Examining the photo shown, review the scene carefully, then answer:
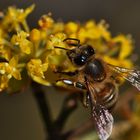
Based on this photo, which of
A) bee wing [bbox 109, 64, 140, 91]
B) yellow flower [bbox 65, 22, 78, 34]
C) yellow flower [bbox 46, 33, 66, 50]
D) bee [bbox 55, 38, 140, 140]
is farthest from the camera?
yellow flower [bbox 65, 22, 78, 34]

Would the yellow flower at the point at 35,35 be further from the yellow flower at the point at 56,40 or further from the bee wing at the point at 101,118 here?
the bee wing at the point at 101,118

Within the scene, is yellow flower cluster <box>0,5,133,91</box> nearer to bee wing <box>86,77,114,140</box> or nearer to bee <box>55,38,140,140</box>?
bee <box>55,38,140,140</box>

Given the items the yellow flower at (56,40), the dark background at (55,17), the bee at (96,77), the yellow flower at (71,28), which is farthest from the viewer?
the dark background at (55,17)

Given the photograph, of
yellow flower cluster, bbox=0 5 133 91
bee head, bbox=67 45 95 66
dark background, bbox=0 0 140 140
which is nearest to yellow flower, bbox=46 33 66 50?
yellow flower cluster, bbox=0 5 133 91

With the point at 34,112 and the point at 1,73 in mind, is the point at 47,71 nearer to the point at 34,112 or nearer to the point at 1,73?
the point at 1,73

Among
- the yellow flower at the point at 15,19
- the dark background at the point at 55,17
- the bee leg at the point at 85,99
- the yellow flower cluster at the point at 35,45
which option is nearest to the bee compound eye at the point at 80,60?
the yellow flower cluster at the point at 35,45

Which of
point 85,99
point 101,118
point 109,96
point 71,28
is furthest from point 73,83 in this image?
point 71,28

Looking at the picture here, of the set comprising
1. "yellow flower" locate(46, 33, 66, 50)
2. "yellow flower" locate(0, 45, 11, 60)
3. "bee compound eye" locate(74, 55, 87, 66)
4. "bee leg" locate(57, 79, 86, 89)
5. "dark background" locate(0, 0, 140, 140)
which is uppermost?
"yellow flower" locate(46, 33, 66, 50)
